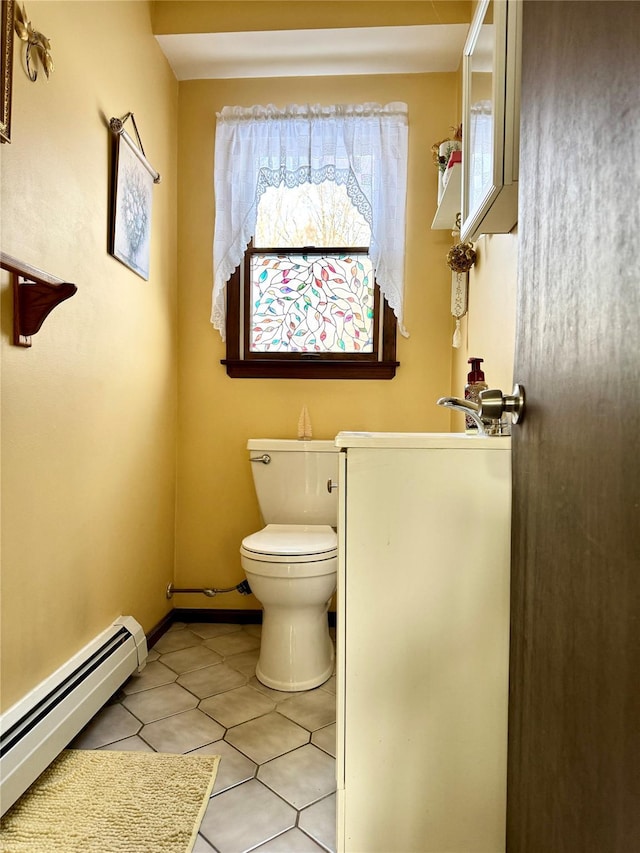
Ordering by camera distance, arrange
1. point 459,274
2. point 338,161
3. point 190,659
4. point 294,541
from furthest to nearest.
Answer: point 338,161 < point 459,274 < point 190,659 < point 294,541

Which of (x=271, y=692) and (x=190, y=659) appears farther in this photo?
(x=190, y=659)

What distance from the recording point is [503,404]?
0.75 metres

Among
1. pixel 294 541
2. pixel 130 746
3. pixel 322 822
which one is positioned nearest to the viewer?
pixel 322 822

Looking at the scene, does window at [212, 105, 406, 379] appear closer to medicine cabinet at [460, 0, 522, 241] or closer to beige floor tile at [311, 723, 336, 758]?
medicine cabinet at [460, 0, 522, 241]

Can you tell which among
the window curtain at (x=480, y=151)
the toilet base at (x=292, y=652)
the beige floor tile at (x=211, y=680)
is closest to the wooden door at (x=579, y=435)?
the window curtain at (x=480, y=151)

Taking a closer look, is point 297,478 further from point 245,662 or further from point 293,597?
point 245,662

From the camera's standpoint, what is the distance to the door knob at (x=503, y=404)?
724 mm

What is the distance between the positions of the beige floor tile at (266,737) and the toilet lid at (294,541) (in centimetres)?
50

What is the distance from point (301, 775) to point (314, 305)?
71.4 inches

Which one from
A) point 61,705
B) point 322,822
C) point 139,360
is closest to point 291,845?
point 322,822

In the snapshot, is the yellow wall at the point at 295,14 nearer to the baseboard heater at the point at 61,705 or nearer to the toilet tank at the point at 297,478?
the toilet tank at the point at 297,478

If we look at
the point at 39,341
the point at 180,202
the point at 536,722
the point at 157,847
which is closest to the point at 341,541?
the point at 536,722

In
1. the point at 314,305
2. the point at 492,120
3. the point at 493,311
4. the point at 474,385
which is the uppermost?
the point at 492,120

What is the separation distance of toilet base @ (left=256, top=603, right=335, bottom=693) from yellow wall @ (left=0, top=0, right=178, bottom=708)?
53 centimetres
